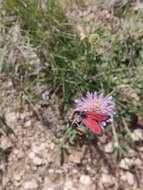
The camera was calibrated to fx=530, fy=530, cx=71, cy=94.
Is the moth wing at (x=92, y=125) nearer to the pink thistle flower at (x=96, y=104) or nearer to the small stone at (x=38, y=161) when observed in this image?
the pink thistle flower at (x=96, y=104)

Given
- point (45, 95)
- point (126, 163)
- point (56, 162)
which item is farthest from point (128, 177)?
point (45, 95)

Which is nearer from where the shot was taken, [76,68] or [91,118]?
[91,118]

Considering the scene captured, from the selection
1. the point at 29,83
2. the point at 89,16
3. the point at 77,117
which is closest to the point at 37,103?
the point at 29,83

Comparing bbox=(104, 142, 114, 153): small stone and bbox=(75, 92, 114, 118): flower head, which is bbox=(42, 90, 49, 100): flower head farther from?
bbox=(104, 142, 114, 153): small stone

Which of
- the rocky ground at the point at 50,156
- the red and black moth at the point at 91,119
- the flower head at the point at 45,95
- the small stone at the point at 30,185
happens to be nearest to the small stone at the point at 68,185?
the rocky ground at the point at 50,156

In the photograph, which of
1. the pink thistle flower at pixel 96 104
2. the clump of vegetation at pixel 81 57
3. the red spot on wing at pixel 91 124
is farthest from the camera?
the clump of vegetation at pixel 81 57

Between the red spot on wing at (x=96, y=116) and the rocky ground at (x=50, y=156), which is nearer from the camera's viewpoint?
the red spot on wing at (x=96, y=116)

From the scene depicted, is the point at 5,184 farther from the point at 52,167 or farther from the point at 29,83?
the point at 29,83
